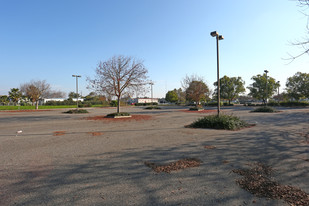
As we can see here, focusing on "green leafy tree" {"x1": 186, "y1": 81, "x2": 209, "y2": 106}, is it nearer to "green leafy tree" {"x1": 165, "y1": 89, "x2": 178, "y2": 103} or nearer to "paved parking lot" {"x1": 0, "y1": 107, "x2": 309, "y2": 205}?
"paved parking lot" {"x1": 0, "y1": 107, "x2": 309, "y2": 205}

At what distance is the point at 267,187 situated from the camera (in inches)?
112

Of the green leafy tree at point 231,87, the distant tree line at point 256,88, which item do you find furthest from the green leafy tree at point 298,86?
the green leafy tree at point 231,87

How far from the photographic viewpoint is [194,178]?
127 inches

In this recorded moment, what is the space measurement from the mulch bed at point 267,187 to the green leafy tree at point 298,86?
157 ft

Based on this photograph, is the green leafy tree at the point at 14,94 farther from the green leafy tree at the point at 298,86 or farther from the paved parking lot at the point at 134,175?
the green leafy tree at the point at 298,86

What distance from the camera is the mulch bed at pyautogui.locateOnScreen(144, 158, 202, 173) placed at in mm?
3682

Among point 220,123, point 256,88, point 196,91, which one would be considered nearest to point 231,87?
point 256,88

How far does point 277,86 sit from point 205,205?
5475cm

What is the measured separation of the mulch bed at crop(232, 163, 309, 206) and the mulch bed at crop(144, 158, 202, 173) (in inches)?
37.5

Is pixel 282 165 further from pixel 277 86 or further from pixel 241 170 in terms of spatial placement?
pixel 277 86

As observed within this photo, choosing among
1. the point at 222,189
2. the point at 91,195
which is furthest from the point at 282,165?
the point at 91,195

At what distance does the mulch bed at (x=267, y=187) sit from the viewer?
8.14ft

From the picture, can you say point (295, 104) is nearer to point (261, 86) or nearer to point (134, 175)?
point (261, 86)

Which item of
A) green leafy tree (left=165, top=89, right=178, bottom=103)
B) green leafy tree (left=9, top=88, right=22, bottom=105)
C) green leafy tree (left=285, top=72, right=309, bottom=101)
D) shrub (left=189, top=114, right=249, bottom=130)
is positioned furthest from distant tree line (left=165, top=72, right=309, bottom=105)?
green leafy tree (left=9, top=88, right=22, bottom=105)
